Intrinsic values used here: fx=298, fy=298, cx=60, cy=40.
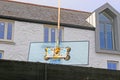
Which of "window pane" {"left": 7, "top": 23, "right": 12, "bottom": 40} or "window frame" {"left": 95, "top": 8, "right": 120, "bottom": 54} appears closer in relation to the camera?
"window pane" {"left": 7, "top": 23, "right": 12, "bottom": 40}

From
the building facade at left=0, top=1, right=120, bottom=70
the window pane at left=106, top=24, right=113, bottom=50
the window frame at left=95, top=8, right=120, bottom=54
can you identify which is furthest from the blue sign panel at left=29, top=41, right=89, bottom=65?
the window pane at left=106, top=24, right=113, bottom=50

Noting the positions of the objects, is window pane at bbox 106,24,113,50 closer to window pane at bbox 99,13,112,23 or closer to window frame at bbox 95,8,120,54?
window frame at bbox 95,8,120,54

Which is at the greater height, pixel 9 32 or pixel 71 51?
pixel 9 32

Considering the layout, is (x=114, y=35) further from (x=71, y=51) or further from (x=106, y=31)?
(x=71, y=51)

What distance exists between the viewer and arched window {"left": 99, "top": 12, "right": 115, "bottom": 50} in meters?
22.8

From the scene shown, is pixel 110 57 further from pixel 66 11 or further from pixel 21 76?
pixel 21 76

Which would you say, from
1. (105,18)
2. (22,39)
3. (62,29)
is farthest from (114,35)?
(22,39)

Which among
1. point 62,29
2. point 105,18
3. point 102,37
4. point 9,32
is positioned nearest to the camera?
point 9,32

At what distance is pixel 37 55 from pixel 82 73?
7.97 m

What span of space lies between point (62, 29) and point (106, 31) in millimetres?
3761

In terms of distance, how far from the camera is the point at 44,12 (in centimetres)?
2311

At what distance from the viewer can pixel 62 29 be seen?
851 inches

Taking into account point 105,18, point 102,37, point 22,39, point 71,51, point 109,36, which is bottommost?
point 71,51

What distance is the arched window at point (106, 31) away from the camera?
2278cm
